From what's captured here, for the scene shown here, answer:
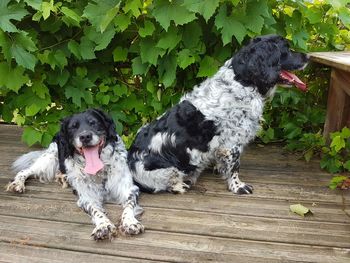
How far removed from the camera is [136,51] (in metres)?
4.01

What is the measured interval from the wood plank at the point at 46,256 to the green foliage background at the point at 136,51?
1.64m

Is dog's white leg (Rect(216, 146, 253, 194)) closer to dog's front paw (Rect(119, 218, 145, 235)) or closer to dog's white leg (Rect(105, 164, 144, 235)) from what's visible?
dog's white leg (Rect(105, 164, 144, 235))

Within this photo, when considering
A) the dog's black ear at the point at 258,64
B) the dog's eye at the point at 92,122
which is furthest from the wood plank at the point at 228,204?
the dog's black ear at the point at 258,64

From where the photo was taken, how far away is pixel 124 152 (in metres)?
3.36

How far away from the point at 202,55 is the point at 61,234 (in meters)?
2.15

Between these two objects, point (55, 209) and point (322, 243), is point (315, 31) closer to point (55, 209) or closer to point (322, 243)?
point (322, 243)

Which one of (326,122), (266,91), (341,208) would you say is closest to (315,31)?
(326,122)

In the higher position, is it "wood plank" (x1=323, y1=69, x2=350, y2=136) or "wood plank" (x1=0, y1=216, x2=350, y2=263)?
"wood plank" (x1=323, y1=69, x2=350, y2=136)

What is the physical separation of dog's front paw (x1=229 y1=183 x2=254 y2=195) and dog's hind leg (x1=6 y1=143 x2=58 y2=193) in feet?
5.06

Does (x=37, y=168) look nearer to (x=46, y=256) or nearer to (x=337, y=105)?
(x=46, y=256)

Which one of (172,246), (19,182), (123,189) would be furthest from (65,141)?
(172,246)

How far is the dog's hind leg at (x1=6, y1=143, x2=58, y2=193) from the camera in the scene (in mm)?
3484

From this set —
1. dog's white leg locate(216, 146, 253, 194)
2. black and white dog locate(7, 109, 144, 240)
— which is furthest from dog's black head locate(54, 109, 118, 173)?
dog's white leg locate(216, 146, 253, 194)

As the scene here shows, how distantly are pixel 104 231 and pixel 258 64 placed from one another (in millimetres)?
1697
